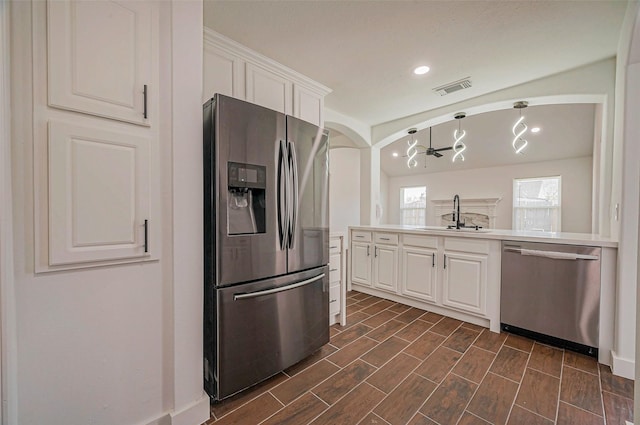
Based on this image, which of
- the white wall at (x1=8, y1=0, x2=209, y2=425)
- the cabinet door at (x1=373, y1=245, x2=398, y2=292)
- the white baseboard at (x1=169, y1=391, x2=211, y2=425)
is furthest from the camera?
the cabinet door at (x1=373, y1=245, x2=398, y2=292)

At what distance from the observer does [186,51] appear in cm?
141

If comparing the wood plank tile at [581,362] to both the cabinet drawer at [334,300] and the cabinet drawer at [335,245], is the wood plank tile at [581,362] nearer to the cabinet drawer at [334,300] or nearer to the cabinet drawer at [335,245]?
the cabinet drawer at [334,300]

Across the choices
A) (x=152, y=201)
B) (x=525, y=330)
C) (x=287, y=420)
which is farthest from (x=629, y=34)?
(x=287, y=420)

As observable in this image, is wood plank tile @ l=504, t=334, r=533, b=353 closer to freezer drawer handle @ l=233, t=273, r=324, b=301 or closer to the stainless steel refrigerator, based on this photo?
the stainless steel refrigerator

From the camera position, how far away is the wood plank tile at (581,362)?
6.45 ft

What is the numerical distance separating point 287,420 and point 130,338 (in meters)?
0.93

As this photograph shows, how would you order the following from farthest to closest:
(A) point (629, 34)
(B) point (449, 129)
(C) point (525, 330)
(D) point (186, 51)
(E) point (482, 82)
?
(B) point (449, 129) < (E) point (482, 82) < (C) point (525, 330) < (A) point (629, 34) < (D) point (186, 51)

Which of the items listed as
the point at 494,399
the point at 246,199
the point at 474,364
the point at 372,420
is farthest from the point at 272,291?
the point at 474,364

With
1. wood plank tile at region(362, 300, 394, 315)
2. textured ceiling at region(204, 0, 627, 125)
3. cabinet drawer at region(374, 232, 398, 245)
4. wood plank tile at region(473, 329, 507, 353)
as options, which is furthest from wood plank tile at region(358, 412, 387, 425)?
textured ceiling at region(204, 0, 627, 125)

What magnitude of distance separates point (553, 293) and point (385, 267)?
1.63 metres

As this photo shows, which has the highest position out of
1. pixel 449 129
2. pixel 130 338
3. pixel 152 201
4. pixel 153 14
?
pixel 449 129

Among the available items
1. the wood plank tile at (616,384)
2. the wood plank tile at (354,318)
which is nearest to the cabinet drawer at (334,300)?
the wood plank tile at (354,318)

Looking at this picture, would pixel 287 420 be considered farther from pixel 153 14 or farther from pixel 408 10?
pixel 408 10

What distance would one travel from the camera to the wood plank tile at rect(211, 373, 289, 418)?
1553mm
